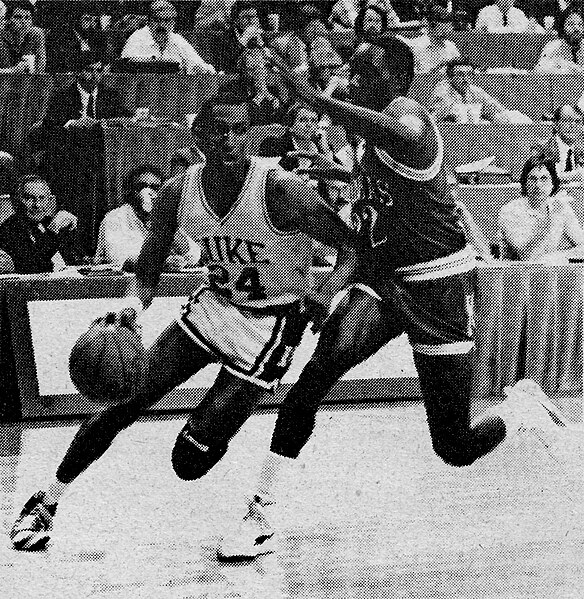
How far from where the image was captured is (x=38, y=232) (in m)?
3.31

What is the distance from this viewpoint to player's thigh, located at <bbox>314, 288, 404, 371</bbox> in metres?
2.87

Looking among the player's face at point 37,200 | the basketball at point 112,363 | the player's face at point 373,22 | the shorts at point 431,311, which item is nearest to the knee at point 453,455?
the shorts at point 431,311

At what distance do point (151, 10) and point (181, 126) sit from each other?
1.69 ft

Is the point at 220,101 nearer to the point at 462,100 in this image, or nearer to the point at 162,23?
the point at 162,23

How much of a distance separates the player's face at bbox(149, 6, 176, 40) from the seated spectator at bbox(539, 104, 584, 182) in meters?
1.47

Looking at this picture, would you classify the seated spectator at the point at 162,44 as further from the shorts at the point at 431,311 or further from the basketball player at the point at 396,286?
the shorts at the point at 431,311

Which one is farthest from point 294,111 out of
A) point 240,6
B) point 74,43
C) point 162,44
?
point 74,43

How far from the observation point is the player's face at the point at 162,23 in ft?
10.2

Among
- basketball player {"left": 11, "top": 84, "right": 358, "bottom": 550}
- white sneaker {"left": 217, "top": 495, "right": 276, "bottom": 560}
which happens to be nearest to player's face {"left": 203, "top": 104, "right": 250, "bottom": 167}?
basketball player {"left": 11, "top": 84, "right": 358, "bottom": 550}

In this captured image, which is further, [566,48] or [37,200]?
[566,48]

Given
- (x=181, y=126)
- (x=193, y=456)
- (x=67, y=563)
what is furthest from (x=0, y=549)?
(x=181, y=126)

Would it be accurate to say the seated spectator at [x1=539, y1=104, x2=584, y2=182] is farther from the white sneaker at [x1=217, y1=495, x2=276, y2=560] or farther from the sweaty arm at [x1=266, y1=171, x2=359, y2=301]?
the white sneaker at [x1=217, y1=495, x2=276, y2=560]

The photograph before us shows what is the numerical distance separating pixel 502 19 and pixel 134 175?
5.38 ft

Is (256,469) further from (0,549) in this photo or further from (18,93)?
(18,93)
